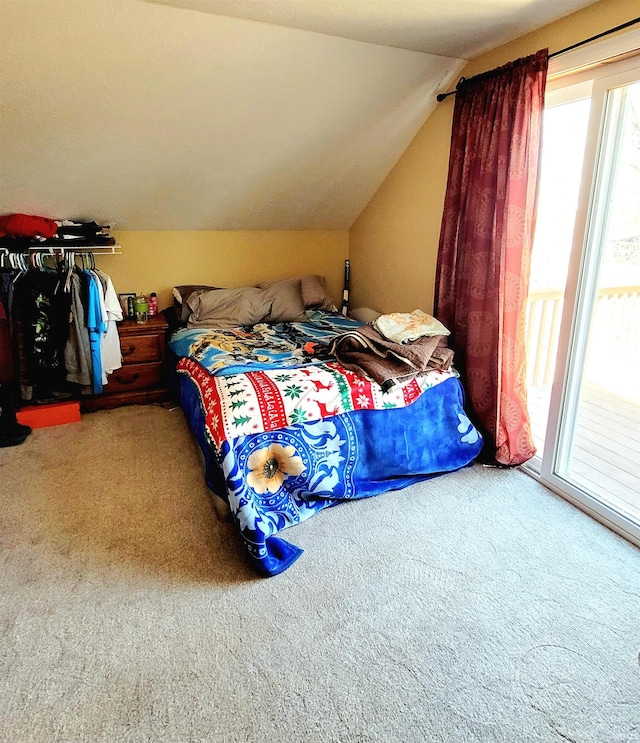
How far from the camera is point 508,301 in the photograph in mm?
2535

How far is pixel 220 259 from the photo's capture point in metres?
4.00

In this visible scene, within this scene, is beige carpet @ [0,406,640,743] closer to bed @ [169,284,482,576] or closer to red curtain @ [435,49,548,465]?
bed @ [169,284,482,576]

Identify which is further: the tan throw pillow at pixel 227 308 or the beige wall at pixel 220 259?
the beige wall at pixel 220 259

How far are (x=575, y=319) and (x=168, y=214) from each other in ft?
9.22

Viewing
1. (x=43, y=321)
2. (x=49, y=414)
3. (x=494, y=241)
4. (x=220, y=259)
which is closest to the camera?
(x=494, y=241)

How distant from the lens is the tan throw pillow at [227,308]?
3.60 meters

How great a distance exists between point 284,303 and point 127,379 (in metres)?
1.28

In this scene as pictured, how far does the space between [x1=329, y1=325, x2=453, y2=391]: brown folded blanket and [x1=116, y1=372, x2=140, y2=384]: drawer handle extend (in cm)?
162

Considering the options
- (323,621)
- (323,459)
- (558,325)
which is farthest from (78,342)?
(558,325)

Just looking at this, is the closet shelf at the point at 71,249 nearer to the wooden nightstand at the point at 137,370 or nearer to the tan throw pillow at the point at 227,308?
the wooden nightstand at the point at 137,370

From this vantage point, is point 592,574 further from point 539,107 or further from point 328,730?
point 539,107

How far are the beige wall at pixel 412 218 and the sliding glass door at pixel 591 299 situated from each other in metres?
0.36

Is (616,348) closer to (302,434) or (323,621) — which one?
(302,434)

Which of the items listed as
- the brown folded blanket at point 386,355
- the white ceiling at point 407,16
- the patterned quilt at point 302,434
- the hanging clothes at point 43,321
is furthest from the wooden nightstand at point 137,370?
the white ceiling at point 407,16
